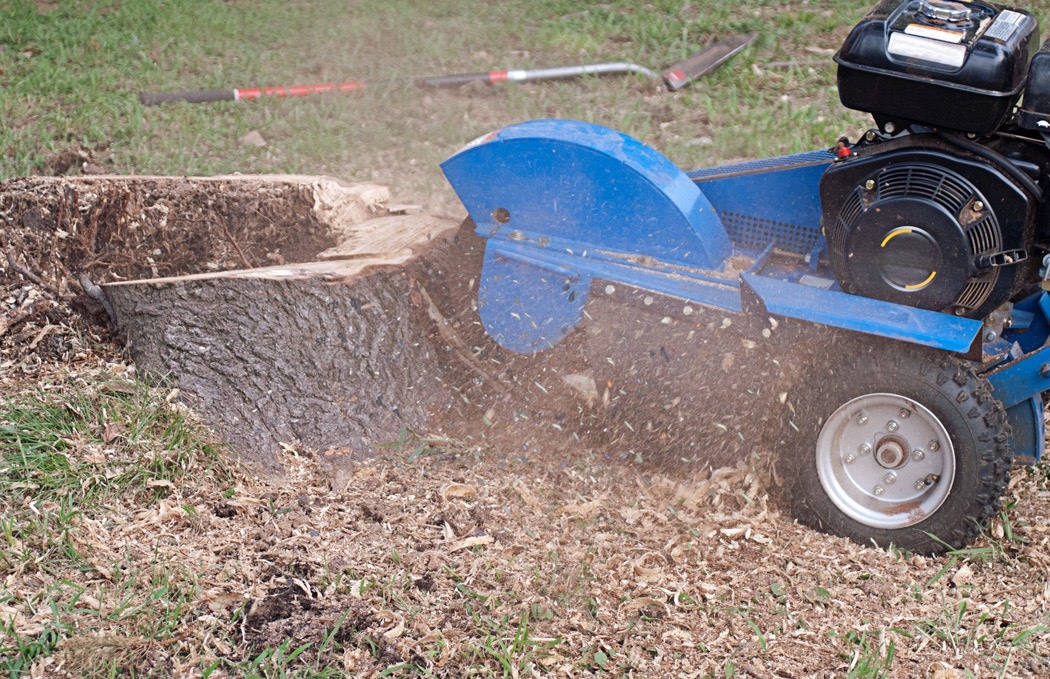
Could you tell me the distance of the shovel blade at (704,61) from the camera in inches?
256

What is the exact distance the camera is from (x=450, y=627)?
8.61 feet

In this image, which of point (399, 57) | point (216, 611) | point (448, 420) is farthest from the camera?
point (399, 57)

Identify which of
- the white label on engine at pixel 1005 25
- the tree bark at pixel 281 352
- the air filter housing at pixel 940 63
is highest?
the white label on engine at pixel 1005 25

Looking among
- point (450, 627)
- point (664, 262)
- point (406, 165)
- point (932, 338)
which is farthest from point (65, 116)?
point (932, 338)

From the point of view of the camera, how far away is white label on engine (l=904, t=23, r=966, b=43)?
2875 millimetres

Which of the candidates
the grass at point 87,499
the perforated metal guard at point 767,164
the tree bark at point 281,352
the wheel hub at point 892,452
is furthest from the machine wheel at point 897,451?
the grass at point 87,499

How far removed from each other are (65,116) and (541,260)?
3.73 metres

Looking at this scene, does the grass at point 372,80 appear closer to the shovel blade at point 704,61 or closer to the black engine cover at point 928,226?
the shovel blade at point 704,61

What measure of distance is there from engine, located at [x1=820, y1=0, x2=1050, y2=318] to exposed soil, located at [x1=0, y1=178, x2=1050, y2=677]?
1.65ft

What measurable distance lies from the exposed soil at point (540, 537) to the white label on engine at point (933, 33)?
38.7 inches

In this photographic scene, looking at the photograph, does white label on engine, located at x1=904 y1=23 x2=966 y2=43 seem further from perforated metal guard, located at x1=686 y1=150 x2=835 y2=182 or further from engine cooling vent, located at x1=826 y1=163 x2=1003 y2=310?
perforated metal guard, located at x1=686 y1=150 x2=835 y2=182

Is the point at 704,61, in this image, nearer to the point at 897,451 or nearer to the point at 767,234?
the point at 767,234

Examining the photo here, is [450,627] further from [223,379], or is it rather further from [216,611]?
[223,379]

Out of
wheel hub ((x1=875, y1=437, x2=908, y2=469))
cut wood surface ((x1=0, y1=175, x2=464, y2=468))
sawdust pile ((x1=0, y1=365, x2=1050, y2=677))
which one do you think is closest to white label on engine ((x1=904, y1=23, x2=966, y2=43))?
wheel hub ((x1=875, y1=437, x2=908, y2=469))
